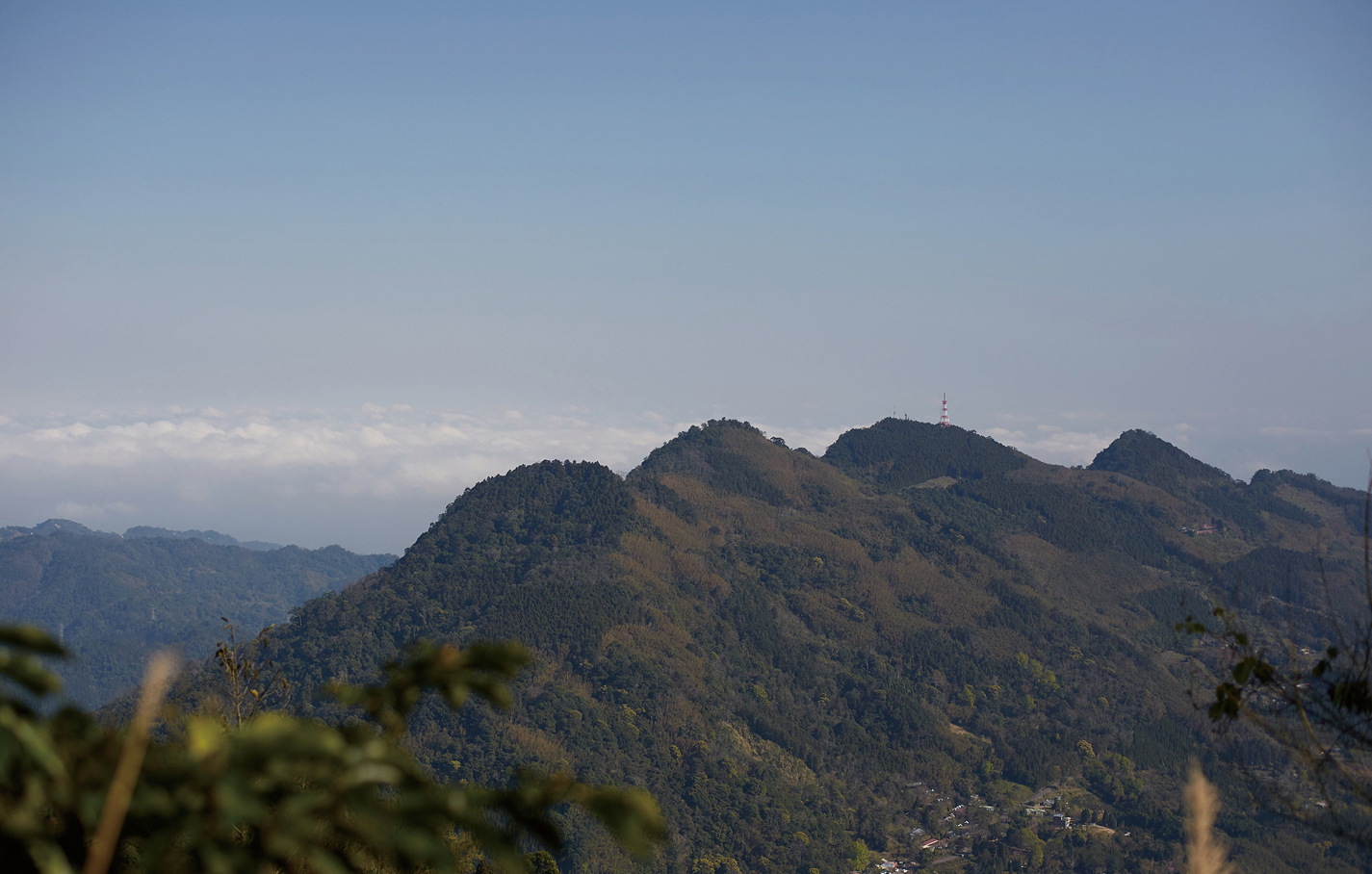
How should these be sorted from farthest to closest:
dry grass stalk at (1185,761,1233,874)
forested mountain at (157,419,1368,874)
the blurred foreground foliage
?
forested mountain at (157,419,1368,874) → dry grass stalk at (1185,761,1233,874) → the blurred foreground foliage

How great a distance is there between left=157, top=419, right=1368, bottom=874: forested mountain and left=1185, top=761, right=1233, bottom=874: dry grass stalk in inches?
2986

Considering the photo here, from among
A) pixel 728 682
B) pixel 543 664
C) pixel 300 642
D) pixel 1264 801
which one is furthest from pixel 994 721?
pixel 1264 801

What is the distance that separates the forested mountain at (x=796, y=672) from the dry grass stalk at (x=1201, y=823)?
2986 inches

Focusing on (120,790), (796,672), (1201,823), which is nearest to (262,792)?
(120,790)

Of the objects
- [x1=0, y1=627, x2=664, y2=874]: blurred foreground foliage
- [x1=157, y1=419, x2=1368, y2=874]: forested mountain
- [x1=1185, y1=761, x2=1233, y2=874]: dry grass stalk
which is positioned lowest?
[x1=157, y1=419, x2=1368, y2=874]: forested mountain

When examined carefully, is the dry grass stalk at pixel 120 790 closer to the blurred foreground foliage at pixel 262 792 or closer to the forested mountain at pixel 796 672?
the blurred foreground foliage at pixel 262 792

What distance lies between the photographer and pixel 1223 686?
272 inches

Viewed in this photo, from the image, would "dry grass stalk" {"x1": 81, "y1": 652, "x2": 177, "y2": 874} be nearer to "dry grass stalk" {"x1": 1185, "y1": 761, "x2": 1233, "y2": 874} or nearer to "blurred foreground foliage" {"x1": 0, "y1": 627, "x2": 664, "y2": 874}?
"blurred foreground foliage" {"x1": 0, "y1": 627, "x2": 664, "y2": 874}

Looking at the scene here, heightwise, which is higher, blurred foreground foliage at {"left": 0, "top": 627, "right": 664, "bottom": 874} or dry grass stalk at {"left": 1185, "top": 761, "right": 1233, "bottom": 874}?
blurred foreground foliage at {"left": 0, "top": 627, "right": 664, "bottom": 874}

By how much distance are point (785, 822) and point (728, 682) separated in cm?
3571

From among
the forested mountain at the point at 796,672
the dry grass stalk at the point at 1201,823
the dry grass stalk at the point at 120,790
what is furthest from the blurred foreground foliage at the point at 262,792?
the forested mountain at the point at 796,672

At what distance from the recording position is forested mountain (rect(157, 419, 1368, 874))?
10962 centimetres

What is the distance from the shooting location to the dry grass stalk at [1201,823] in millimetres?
4965

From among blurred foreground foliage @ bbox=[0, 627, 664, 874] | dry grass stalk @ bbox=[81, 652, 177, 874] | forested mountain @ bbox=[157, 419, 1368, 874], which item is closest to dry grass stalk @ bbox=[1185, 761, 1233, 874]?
blurred foreground foliage @ bbox=[0, 627, 664, 874]
